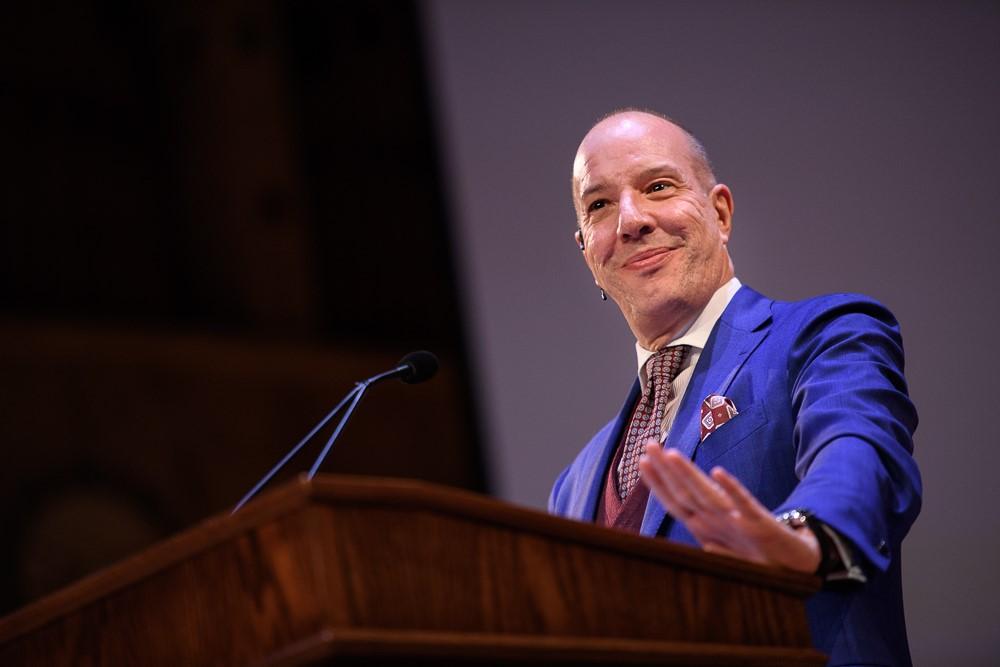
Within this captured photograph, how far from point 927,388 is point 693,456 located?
88 cm

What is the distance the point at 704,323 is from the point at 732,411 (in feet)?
1.00

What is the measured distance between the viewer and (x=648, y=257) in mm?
1954

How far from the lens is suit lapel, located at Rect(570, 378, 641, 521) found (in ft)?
6.12

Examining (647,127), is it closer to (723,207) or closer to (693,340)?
(723,207)

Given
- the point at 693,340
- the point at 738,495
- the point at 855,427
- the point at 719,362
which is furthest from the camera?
the point at 693,340

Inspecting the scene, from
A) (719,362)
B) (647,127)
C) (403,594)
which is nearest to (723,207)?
(647,127)

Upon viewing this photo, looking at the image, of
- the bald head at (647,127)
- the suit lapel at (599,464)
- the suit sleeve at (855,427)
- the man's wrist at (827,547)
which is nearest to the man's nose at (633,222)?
the bald head at (647,127)

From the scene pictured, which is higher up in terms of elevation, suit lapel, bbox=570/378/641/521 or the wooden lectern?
the wooden lectern

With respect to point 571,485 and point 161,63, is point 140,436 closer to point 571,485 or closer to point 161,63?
point 161,63

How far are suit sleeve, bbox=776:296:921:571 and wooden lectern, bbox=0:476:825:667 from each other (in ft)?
0.40

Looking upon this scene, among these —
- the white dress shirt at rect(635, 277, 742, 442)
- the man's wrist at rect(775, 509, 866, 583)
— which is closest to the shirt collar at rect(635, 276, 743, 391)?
the white dress shirt at rect(635, 277, 742, 442)

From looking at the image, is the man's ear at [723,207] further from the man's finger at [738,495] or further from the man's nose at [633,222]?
the man's finger at [738,495]

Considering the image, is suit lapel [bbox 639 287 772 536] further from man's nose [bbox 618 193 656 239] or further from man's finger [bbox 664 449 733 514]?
man's finger [bbox 664 449 733 514]

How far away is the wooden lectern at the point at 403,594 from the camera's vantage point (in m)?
0.97
